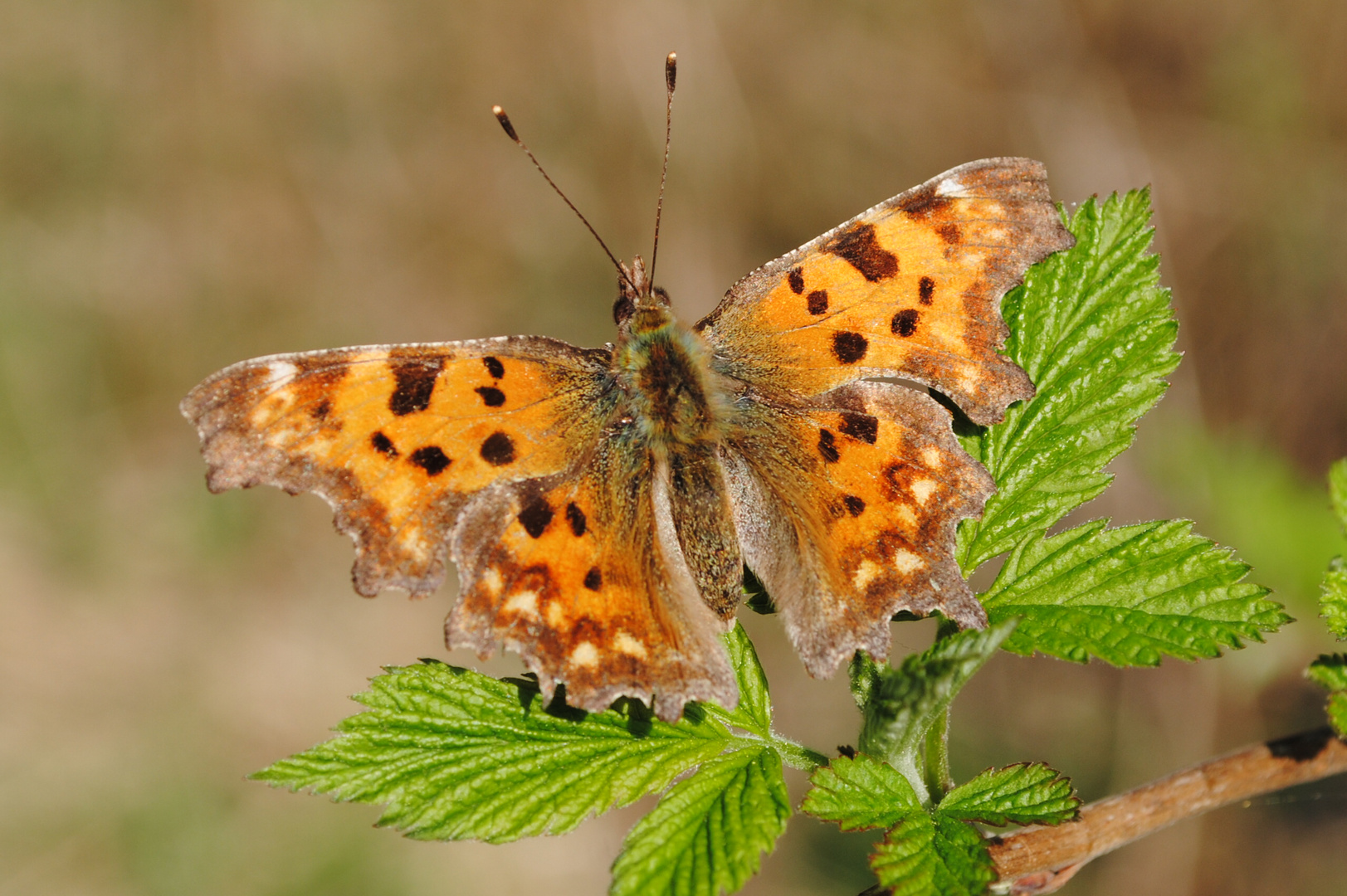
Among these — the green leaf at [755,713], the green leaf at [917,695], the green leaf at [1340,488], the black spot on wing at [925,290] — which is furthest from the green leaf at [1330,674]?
the black spot on wing at [925,290]

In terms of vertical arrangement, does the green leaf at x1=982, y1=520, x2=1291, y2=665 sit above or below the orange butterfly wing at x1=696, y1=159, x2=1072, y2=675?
below

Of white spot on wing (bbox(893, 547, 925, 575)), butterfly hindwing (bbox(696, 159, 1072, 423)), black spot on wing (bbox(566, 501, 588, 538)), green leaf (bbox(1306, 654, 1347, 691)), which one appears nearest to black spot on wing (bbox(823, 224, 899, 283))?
butterfly hindwing (bbox(696, 159, 1072, 423))

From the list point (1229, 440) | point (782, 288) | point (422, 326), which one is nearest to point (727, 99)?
point (422, 326)

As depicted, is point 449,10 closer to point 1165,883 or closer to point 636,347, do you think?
point 636,347

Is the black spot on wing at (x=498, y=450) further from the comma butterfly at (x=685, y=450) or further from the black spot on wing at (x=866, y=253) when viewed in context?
the black spot on wing at (x=866, y=253)

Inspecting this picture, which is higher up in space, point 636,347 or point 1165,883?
point 636,347

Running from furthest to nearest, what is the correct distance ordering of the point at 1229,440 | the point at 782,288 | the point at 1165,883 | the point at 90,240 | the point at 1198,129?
1. the point at 90,240
2. the point at 1198,129
3. the point at 1229,440
4. the point at 1165,883
5. the point at 782,288

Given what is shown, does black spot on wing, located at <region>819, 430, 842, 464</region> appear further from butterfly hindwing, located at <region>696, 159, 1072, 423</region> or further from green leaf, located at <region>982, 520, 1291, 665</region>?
green leaf, located at <region>982, 520, 1291, 665</region>
